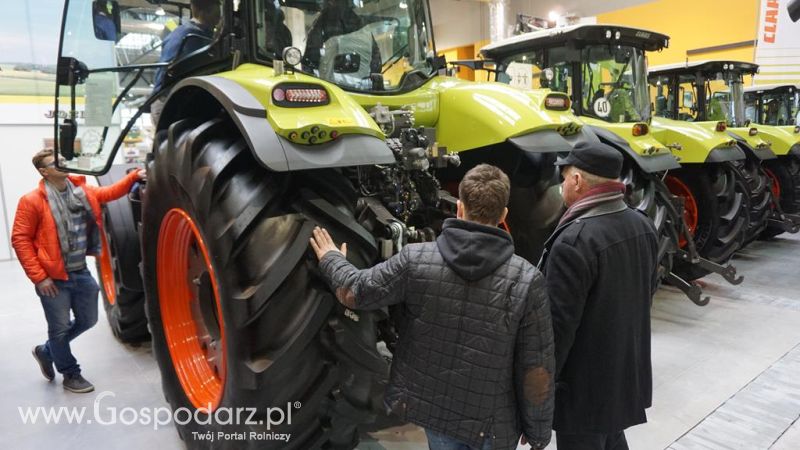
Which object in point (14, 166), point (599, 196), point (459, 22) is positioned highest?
point (459, 22)

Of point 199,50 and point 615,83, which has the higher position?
point 199,50

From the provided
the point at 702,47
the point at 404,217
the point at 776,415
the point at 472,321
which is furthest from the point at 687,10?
the point at 472,321

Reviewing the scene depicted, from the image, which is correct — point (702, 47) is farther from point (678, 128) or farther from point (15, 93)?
point (15, 93)

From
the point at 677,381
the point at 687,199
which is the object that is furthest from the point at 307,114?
the point at 687,199

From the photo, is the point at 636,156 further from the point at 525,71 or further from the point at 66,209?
the point at 66,209

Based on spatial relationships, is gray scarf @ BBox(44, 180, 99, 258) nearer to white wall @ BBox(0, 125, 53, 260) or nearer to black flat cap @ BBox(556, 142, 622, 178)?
black flat cap @ BBox(556, 142, 622, 178)

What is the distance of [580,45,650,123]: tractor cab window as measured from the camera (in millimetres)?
5738

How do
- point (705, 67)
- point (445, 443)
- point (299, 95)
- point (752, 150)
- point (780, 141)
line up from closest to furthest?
point (445, 443) < point (299, 95) < point (752, 150) < point (705, 67) < point (780, 141)

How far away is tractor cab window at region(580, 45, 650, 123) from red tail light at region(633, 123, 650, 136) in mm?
715

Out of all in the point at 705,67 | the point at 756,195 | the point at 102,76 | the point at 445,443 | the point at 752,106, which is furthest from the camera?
the point at 752,106

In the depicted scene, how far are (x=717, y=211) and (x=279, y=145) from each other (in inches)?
220

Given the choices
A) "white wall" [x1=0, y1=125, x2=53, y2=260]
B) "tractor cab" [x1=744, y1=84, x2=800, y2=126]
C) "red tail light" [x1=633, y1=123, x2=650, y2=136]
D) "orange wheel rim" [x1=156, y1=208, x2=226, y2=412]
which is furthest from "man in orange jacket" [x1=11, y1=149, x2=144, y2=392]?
"tractor cab" [x1=744, y1=84, x2=800, y2=126]

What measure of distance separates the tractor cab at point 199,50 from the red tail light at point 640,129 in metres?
2.46

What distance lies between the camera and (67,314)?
3.57 m
